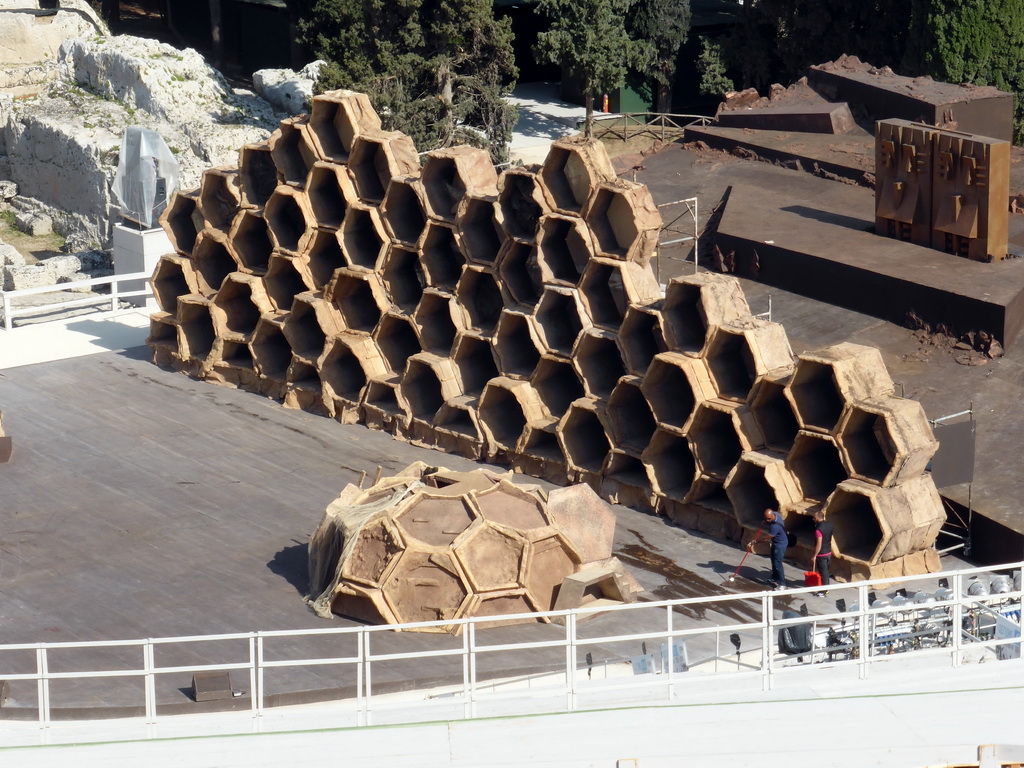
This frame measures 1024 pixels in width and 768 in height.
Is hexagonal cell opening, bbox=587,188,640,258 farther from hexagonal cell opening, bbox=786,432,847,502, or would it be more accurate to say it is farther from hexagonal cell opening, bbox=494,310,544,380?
hexagonal cell opening, bbox=786,432,847,502

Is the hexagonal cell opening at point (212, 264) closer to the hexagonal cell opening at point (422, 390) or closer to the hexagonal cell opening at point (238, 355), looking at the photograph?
the hexagonal cell opening at point (238, 355)

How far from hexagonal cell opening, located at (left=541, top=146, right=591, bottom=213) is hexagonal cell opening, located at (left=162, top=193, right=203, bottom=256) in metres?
9.35

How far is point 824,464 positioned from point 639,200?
5204mm

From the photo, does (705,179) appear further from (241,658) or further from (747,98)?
(241,658)

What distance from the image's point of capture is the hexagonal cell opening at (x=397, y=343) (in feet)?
96.0

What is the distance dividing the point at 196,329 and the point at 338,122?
5.60 metres

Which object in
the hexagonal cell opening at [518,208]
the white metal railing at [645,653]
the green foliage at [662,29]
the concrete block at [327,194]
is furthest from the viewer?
the green foliage at [662,29]

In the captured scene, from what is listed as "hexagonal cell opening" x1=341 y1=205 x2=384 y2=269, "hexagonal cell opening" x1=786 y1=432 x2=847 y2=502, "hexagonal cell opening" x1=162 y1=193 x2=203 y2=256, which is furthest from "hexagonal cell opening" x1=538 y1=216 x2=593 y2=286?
"hexagonal cell opening" x1=162 y1=193 x2=203 y2=256

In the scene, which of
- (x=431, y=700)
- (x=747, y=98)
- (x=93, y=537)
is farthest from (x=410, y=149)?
(x=747, y=98)

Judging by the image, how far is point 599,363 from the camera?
26531 mm

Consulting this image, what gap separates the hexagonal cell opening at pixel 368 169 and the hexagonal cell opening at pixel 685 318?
6.80 meters

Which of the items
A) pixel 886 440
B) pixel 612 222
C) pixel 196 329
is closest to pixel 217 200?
pixel 196 329

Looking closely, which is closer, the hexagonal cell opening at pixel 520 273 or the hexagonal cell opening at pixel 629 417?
the hexagonal cell opening at pixel 629 417

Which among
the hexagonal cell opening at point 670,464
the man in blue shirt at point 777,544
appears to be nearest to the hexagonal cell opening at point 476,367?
the hexagonal cell opening at point 670,464
